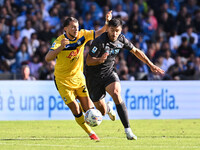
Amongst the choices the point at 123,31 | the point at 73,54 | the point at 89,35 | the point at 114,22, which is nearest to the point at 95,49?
the point at 73,54

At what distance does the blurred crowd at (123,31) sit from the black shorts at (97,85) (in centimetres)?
677

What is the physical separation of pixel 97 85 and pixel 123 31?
9.99 meters

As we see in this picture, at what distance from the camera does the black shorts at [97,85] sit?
1019 cm

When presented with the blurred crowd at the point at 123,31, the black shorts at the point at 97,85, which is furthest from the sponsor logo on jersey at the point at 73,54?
the blurred crowd at the point at 123,31

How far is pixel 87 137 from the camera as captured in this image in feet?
35.0

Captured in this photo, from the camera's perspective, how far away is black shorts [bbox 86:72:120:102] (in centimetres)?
1019

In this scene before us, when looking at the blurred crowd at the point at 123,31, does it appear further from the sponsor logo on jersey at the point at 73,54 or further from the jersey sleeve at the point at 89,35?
the sponsor logo on jersey at the point at 73,54

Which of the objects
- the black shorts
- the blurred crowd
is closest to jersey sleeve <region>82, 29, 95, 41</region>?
the black shorts

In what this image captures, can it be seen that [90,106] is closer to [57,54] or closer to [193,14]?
[57,54]

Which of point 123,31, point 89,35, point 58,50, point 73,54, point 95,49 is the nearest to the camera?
point 58,50

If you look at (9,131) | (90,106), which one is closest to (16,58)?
(9,131)

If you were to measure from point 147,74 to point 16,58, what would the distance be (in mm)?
4888

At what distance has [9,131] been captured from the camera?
12242 millimetres

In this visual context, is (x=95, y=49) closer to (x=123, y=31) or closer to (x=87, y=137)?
(x=87, y=137)
